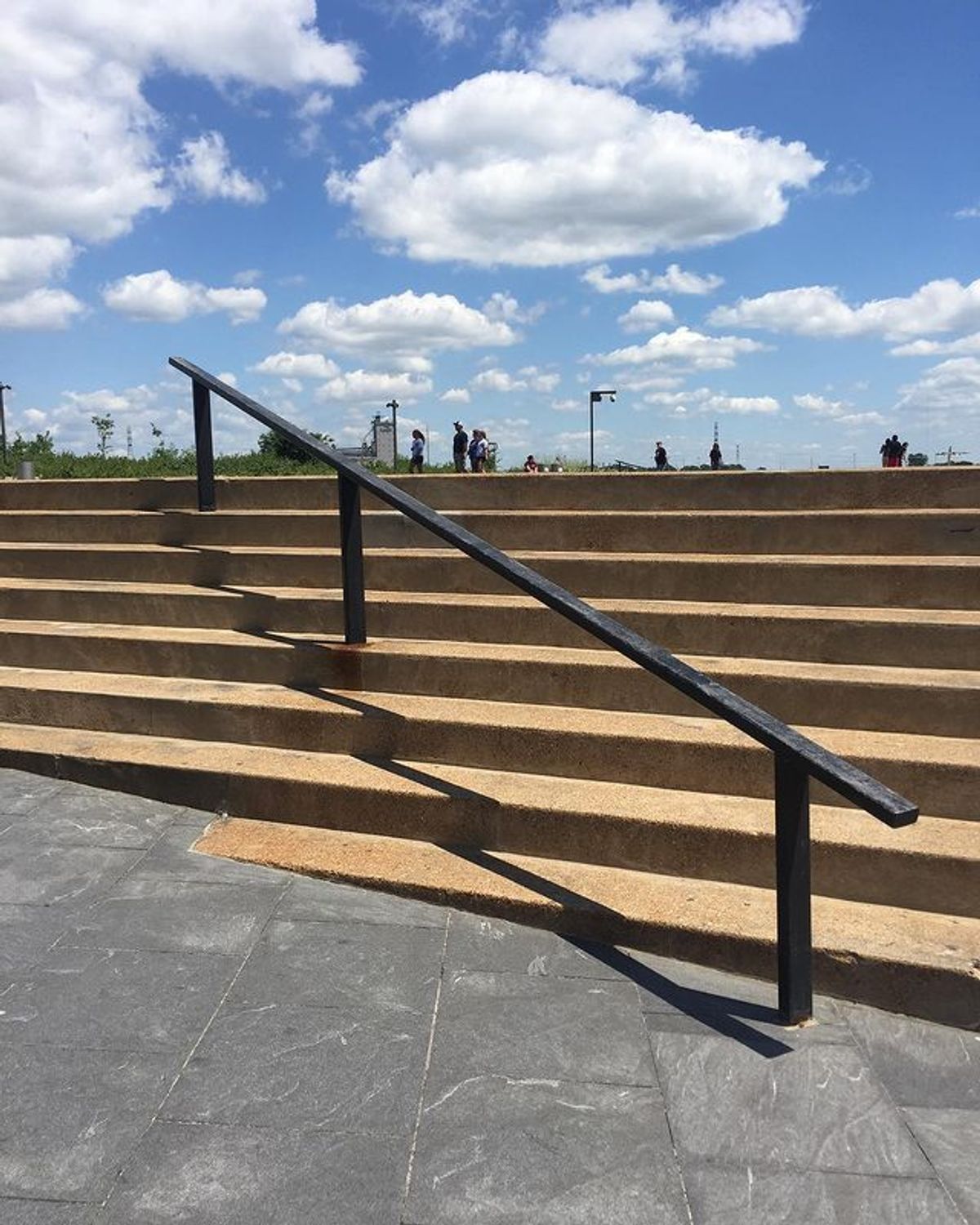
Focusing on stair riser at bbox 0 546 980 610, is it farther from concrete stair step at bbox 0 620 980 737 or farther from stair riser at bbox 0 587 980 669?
concrete stair step at bbox 0 620 980 737

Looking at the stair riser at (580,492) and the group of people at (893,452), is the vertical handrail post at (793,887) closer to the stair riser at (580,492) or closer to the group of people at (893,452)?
the stair riser at (580,492)

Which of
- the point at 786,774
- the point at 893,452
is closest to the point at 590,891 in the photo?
the point at 786,774

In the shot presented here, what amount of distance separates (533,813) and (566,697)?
2.64 ft

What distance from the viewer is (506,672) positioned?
4.22 m

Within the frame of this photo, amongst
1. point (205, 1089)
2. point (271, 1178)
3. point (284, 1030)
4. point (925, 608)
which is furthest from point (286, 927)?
point (925, 608)

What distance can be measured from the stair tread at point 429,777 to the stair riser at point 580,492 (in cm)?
189

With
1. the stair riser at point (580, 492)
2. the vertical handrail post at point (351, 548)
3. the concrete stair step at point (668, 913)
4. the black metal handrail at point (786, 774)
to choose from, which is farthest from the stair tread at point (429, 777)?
the stair riser at point (580, 492)

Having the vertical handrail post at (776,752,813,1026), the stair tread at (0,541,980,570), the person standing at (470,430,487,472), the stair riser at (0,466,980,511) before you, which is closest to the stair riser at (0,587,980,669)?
the stair tread at (0,541,980,570)

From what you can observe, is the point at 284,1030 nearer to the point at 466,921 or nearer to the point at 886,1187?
the point at 466,921

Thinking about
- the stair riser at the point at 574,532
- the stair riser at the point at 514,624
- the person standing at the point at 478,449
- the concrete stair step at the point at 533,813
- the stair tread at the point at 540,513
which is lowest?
the concrete stair step at the point at 533,813

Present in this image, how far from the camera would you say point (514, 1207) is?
6.32ft

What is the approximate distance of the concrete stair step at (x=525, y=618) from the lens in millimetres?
4023

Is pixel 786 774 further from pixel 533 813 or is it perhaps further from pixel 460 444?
pixel 460 444

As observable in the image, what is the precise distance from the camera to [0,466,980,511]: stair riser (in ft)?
16.6
